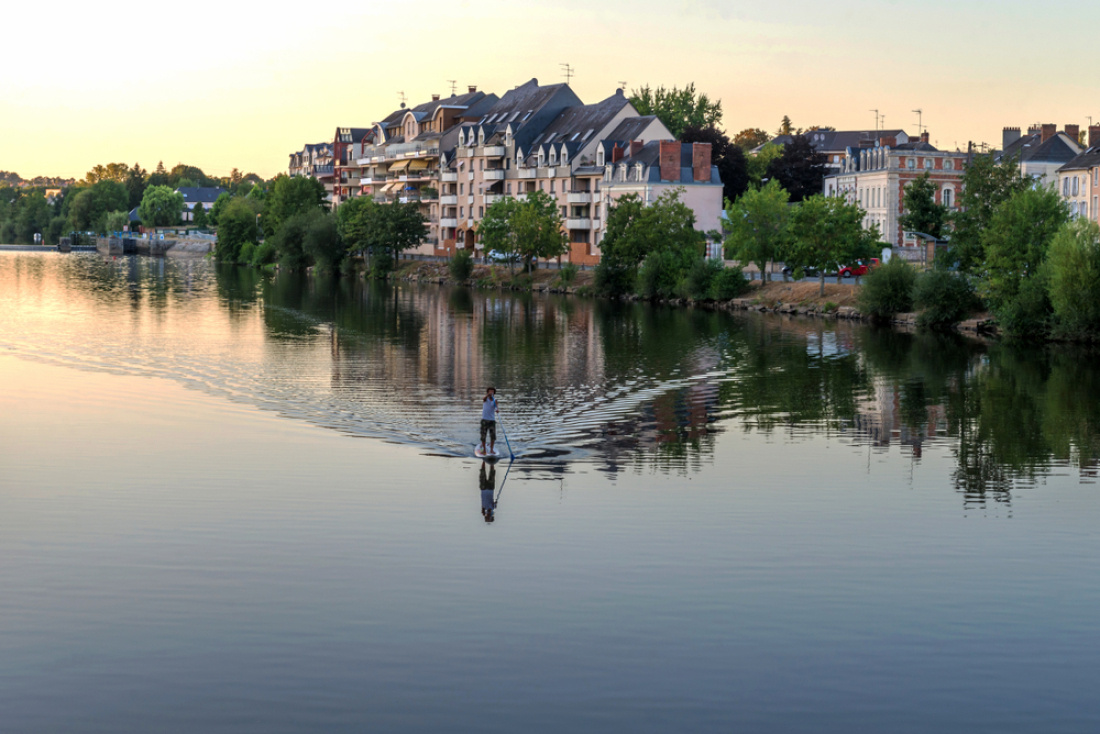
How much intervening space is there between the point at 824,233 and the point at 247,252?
121 metres

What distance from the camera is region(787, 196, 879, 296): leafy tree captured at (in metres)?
97.2

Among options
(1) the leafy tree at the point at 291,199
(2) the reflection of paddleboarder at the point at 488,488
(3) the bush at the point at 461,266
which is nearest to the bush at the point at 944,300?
(2) the reflection of paddleboarder at the point at 488,488

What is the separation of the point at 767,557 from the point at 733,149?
129400mm

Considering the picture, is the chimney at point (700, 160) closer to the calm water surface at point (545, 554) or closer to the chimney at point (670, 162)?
the chimney at point (670, 162)

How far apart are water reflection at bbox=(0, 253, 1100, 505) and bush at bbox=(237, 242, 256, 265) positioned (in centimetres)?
9796

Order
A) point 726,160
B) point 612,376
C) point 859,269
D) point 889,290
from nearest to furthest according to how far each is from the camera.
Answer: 1. point 612,376
2. point 889,290
3. point 859,269
4. point 726,160

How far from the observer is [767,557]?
23375 mm

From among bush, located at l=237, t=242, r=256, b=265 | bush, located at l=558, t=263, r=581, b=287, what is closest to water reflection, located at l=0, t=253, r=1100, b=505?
bush, located at l=558, t=263, r=581, b=287

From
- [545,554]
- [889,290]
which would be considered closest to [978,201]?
[889,290]

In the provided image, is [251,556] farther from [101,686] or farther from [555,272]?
[555,272]

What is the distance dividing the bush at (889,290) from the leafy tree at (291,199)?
107 metres

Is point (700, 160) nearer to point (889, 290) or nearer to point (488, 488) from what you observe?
point (889, 290)

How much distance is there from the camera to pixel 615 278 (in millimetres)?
114812

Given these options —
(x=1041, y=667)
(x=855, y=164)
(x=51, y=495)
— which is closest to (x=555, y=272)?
(x=855, y=164)
